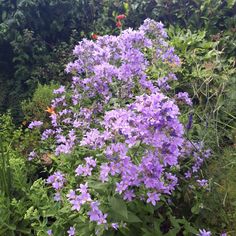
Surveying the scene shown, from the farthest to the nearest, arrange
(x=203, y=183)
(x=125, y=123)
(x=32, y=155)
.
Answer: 1. (x=32, y=155)
2. (x=203, y=183)
3. (x=125, y=123)

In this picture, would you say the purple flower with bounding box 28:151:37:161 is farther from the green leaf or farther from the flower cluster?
the green leaf

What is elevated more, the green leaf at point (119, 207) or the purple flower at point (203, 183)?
the green leaf at point (119, 207)

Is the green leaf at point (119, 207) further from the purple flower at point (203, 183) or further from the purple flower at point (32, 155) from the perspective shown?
the purple flower at point (32, 155)

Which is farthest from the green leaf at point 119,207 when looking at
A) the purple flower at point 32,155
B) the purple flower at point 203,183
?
the purple flower at point 32,155

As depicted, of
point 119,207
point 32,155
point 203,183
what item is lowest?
point 32,155

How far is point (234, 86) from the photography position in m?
3.63

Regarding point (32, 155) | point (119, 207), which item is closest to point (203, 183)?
point (119, 207)

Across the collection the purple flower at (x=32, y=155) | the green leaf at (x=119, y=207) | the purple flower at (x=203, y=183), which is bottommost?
the purple flower at (x=32, y=155)

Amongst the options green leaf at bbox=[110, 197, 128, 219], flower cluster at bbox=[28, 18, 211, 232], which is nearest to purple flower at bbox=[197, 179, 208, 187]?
flower cluster at bbox=[28, 18, 211, 232]

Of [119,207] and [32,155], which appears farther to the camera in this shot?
[32,155]

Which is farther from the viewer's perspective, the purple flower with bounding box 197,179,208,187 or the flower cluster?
the purple flower with bounding box 197,179,208,187

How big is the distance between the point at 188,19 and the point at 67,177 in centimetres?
331

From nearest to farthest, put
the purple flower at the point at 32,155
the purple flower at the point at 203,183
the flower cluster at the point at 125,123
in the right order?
the flower cluster at the point at 125,123 → the purple flower at the point at 203,183 → the purple flower at the point at 32,155

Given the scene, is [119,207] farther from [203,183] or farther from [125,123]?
[203,183]
